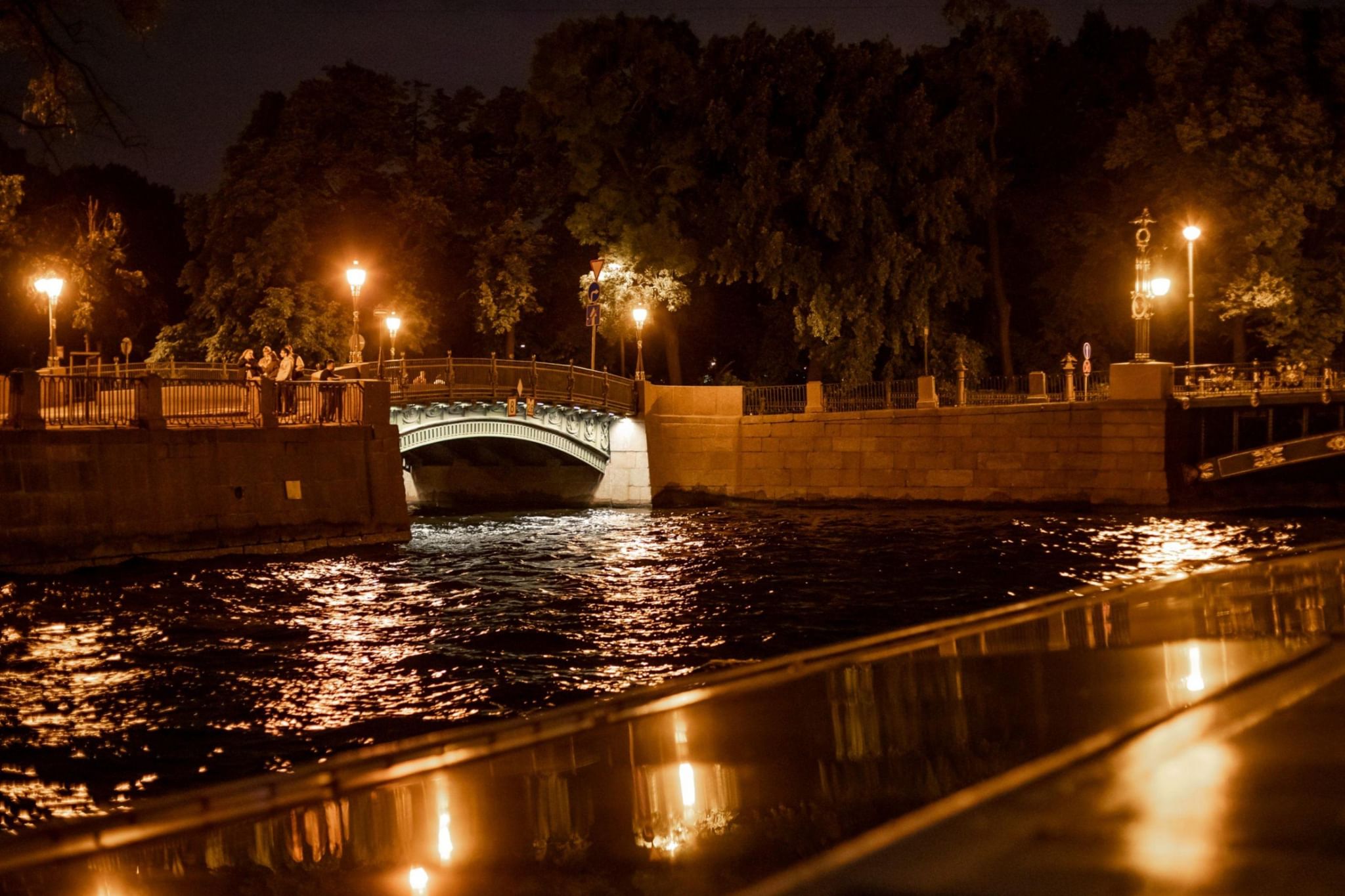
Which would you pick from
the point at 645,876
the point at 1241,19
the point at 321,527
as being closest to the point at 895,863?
the point at 645,876

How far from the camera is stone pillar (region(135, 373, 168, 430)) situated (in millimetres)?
21344

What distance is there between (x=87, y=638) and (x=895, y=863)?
550 inches

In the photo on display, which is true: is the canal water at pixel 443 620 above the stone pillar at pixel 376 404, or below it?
below

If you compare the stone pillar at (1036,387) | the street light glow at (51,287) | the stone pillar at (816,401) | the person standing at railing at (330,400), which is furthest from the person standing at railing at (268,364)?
the stone pillar at (1036,387)

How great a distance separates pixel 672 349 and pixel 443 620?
75.5 ft

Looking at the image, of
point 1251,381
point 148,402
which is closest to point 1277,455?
point 1251,381

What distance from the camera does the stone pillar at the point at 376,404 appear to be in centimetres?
2566

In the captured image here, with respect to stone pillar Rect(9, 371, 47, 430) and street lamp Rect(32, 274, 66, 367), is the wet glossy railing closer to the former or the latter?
stone pillar Rect(9, 371, 47, 430)

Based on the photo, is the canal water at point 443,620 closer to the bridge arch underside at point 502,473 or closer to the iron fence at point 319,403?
the iron fence at point 319,403

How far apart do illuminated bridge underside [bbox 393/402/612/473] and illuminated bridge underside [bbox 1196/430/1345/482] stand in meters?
15.0

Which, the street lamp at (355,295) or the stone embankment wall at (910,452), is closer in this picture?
the street lamp at (355,295)

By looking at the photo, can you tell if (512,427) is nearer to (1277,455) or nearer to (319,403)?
(319,403)

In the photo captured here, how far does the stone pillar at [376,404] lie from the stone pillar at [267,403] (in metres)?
2.25

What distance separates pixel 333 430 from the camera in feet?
80.9
